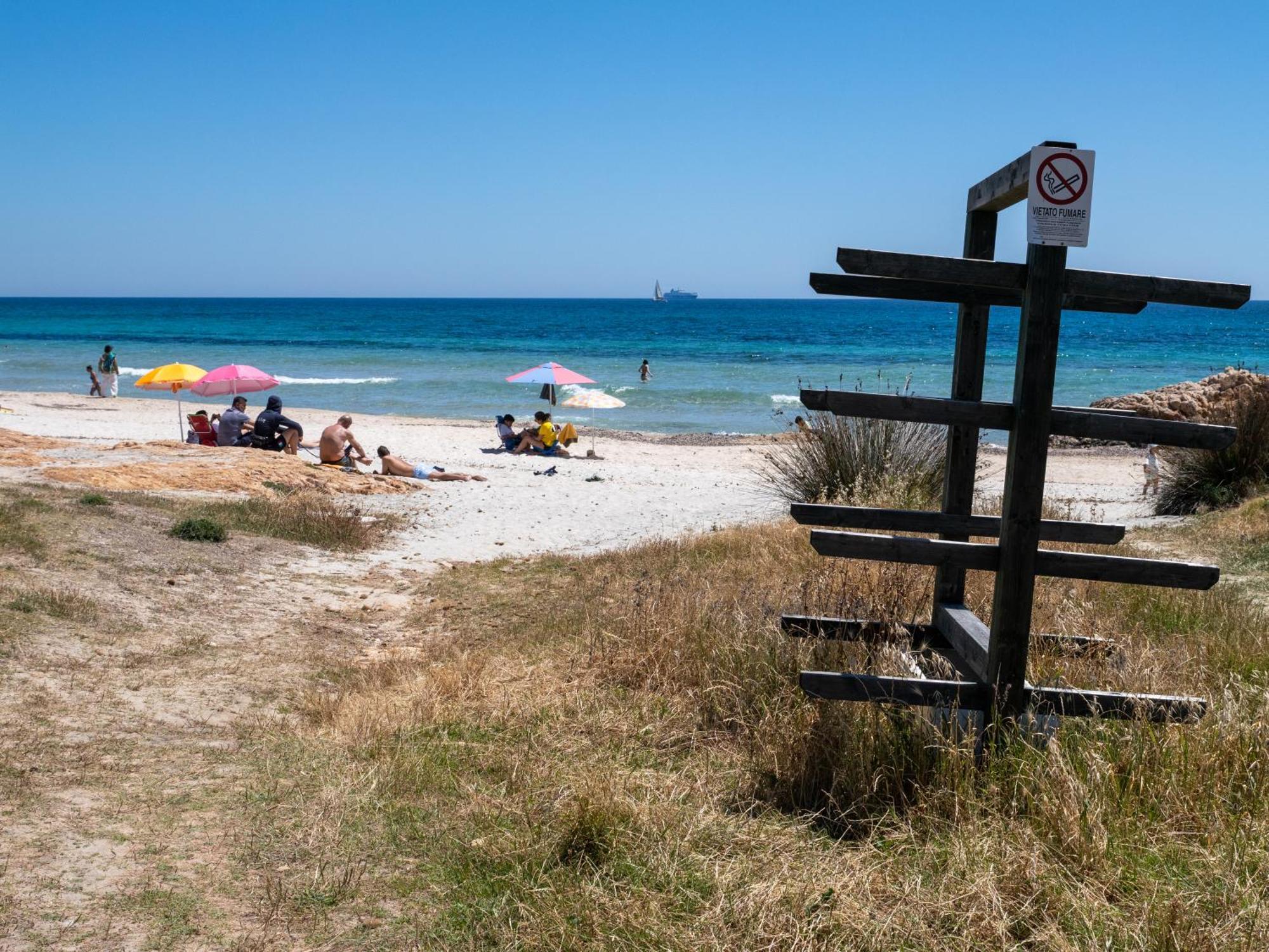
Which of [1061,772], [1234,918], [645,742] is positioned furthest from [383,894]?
[1234,918]

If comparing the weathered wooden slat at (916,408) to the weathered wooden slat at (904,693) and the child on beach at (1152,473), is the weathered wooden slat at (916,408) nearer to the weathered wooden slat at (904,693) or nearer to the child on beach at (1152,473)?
the weathered wooden slat at (904,693)

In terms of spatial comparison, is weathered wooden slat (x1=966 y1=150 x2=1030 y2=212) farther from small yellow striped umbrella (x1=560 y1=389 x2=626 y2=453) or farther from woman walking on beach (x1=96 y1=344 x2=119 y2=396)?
woman walking on beach (x1=96 y1=344 x2=119 y2=396)

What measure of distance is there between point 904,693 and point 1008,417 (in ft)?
3.52

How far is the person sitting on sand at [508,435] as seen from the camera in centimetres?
2125

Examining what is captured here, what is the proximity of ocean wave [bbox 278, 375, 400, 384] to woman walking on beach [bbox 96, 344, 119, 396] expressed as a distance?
10.1 m

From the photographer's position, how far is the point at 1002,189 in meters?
4.11

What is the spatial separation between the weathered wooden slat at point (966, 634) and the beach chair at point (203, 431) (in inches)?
597

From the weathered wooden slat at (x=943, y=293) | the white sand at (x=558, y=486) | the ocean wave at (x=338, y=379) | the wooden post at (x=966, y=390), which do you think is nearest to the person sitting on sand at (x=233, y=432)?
the white sand at (x=558, y=486)

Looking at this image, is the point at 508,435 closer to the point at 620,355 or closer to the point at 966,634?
the point at 966,634

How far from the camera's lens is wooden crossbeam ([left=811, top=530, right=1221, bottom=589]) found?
3.67m

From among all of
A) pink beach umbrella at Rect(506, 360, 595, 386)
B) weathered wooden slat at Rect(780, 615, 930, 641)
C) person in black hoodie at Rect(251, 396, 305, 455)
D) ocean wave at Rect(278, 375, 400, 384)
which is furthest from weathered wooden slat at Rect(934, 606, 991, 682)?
ocean wave at Rect(278, 375, 400, 384)

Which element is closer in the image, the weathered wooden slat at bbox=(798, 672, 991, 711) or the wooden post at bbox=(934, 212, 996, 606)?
the weathered wooden slat at bbox=(798, 672, 991, 711)

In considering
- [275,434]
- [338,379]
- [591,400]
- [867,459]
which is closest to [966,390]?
[867,459]

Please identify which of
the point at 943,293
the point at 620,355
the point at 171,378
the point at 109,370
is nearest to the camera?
the point at 943,293
